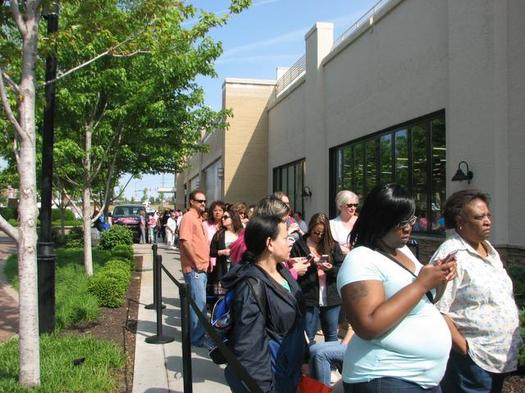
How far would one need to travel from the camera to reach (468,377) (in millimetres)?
2924

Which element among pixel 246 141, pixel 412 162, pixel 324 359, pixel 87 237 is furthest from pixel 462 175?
pixel 246 141

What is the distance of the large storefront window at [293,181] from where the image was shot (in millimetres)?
18031

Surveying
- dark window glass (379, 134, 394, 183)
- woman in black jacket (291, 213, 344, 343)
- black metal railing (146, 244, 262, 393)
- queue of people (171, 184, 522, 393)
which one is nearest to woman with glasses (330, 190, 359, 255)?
woman in black jacket (291, 213, 344, 343)

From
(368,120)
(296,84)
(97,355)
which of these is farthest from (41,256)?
(296,84)

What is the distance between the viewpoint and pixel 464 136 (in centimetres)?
862

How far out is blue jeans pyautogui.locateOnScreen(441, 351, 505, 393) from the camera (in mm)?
2893

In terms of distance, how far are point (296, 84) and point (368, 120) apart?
6.00 m

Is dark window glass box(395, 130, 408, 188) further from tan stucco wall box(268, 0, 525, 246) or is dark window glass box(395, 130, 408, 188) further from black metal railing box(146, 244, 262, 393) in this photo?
black metal railing box(146, 244, 262, 393)

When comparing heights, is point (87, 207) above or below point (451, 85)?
below

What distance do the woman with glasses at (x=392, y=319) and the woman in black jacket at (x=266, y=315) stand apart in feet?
1.64

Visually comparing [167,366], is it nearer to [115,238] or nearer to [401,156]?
[401,156]

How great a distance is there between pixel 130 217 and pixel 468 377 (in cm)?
2652

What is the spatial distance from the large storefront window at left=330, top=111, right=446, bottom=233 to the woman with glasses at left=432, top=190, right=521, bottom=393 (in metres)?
6.91

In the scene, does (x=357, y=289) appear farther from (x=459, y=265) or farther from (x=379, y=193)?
(x=459, y=265)
